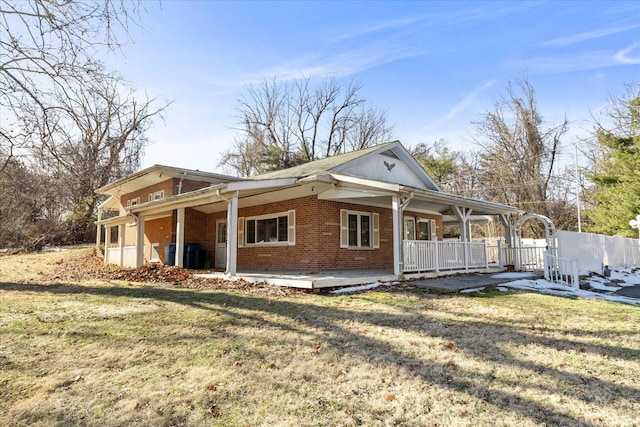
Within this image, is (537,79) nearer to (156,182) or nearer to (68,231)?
(156,182)

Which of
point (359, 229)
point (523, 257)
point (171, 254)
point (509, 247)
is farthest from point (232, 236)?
point (523, 257)

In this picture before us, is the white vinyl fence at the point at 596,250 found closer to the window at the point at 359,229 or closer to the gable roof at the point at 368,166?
the gable roof at the point at 368,166

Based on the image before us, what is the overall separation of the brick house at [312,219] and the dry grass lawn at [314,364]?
4.12 m

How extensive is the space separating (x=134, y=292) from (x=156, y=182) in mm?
9908

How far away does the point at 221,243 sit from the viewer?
52.0 feet

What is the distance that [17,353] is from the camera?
14.9ft

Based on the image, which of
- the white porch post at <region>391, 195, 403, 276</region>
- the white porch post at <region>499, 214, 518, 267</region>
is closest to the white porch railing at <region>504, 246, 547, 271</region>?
the white porch post at <region>499, 214, 518, 267</region>

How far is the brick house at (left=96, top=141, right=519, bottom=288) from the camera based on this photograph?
11.0m

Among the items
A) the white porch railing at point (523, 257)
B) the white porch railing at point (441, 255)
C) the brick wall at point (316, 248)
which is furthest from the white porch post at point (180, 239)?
the white porch railing at point (523, 257)

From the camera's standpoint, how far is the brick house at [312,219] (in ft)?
36.2

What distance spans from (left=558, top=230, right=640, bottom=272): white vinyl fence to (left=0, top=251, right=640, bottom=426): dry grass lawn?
639 cm

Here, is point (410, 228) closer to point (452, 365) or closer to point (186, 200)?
point (186, 200)

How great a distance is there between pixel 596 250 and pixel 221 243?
1559 cm

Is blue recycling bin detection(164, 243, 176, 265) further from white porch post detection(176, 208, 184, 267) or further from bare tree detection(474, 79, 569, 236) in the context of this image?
bare tree detection(474, 79, 569, 236)
